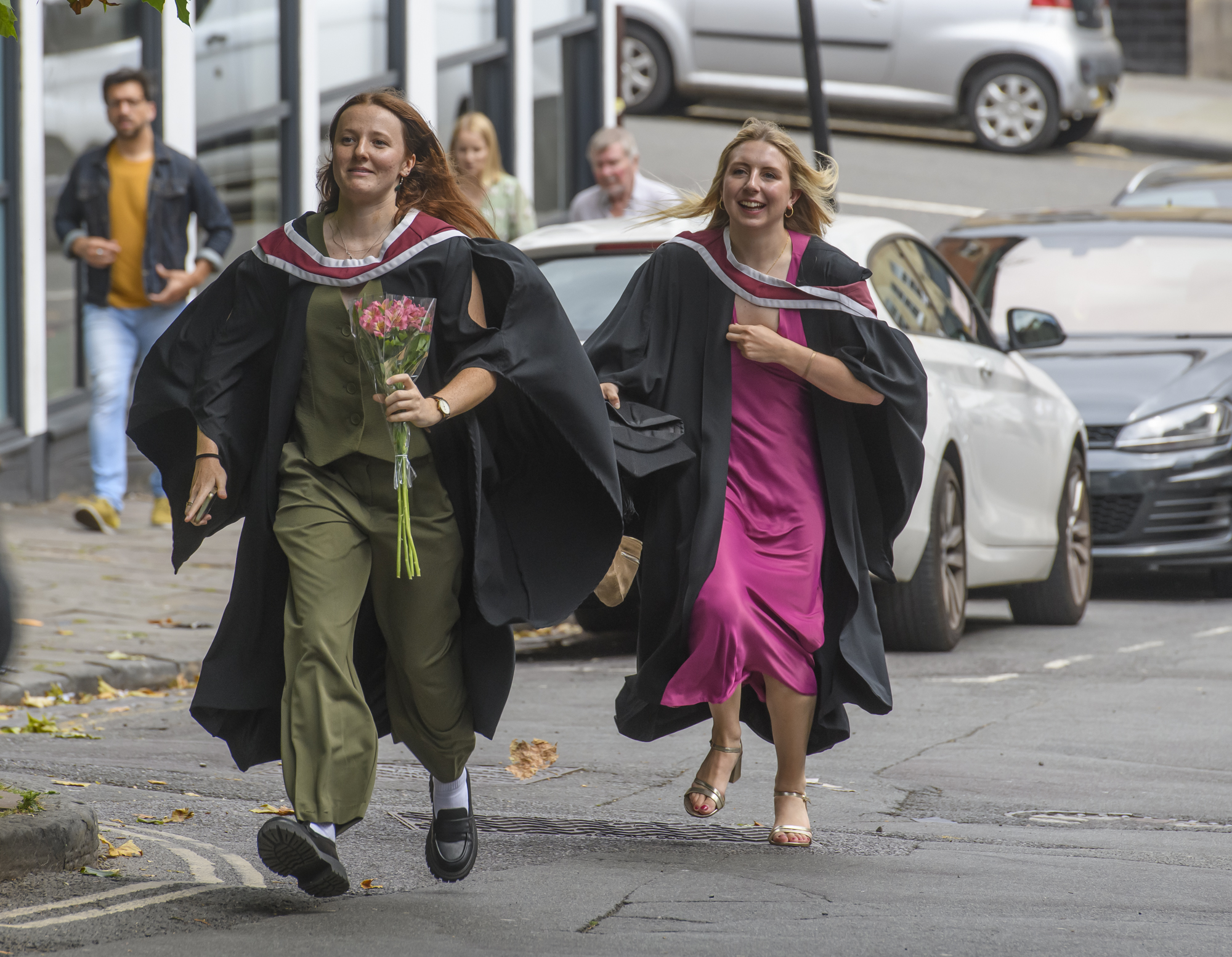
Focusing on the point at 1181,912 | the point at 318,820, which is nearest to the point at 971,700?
the point at 1181,912

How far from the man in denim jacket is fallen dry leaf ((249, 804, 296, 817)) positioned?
16.6 feet

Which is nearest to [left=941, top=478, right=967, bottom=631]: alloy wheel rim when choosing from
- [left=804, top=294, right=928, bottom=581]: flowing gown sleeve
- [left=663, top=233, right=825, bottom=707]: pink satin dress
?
[left=804, top=294, right=928, bottom=581]: flowing gown sleeve

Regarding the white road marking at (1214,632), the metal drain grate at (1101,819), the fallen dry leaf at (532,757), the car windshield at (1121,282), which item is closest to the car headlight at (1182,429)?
the car windshield at (1121,282)

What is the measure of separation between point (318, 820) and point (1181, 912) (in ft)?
5.99

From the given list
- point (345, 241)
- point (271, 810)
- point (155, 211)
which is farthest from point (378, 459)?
point (155, 211)

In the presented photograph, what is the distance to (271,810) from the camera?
208 inches

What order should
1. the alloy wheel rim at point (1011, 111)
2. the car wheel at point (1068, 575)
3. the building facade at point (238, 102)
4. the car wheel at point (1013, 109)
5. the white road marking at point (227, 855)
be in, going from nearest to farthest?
the white road marking at point (227, 855) → the car wheel at point (1068, 575) → the building facade at point (238, 102) → the car wheel at point (1013, 109) → the alloy wheel rim at point (1011, 111)

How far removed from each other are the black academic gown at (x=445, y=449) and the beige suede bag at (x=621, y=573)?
1.16 ft

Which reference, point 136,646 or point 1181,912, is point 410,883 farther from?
point 136,646

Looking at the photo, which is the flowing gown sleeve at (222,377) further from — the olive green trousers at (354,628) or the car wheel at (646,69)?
the car wheel at (646,69)

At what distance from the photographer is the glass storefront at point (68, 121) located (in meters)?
11.6

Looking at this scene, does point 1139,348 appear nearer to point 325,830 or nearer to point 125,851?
point 125,851

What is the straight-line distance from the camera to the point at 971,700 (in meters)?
7.29

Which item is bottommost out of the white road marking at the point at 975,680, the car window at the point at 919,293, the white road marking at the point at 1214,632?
the white road marking at the point at 1214,632
